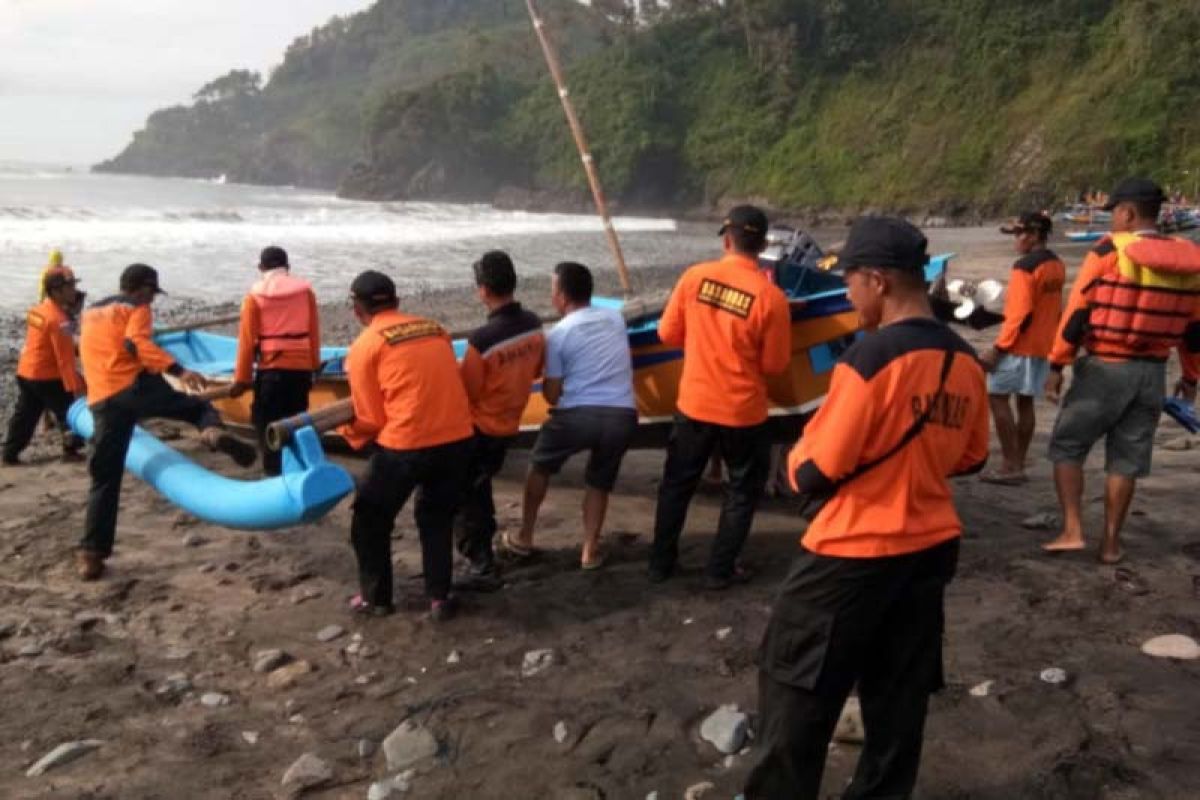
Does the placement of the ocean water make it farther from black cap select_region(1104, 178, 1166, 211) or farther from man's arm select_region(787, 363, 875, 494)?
man's arm select_region(787, 363, 875, 494)

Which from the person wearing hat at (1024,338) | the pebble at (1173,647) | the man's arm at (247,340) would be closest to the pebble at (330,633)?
the man's arm at (247,340)

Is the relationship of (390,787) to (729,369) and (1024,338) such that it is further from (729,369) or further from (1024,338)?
(1024,338)

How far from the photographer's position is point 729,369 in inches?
201

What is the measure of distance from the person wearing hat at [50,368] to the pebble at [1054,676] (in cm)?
757

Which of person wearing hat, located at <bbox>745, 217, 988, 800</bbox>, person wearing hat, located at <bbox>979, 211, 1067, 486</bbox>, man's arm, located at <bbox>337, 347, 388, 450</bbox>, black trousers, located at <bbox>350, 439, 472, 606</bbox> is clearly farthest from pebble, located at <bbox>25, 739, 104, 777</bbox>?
→ person wearing hat, located at <bbox>979, 211, 1067, 486</bbox>

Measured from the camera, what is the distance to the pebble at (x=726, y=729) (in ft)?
12.6

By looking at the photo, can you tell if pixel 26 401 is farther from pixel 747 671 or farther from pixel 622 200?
pixel 622 200

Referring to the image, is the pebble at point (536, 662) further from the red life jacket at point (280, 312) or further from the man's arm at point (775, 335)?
the red life jacket at point (280, 312)

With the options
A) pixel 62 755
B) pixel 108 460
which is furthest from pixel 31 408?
pixel 62 755

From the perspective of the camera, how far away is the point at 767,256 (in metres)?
7.60

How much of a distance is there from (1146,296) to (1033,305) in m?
1.85

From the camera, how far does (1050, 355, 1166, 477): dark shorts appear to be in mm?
5207

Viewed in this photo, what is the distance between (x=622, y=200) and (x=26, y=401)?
2755 inches

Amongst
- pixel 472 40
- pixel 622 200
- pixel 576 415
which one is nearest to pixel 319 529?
pixel 576 415
